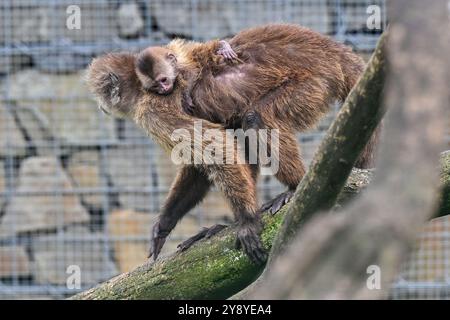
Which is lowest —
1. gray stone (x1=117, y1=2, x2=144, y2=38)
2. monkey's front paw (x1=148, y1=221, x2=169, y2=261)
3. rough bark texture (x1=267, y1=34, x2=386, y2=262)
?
monkey's front paw (x1=148, y1=221, x2=169, y2=261)

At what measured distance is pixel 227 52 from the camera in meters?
4.24

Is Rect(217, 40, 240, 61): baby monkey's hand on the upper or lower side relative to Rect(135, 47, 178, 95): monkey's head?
upper

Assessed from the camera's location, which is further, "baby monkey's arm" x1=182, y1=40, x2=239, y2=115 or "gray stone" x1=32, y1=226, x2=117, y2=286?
"gray stone" x1=32, y1=226, x2=117, y2=286

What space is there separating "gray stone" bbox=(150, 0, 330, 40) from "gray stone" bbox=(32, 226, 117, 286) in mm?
1975

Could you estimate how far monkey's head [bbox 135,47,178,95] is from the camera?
4133mm

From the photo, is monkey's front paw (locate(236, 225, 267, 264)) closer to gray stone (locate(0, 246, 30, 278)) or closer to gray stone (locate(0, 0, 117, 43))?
gray stone (locate(0, 0, 117, 43))

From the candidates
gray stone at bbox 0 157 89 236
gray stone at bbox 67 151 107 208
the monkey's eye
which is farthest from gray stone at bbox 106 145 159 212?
the monkey's eye

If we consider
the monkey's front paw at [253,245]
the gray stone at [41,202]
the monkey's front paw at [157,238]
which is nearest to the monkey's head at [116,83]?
the monkey's front paw at [157,238]

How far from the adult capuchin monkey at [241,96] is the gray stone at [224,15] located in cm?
231

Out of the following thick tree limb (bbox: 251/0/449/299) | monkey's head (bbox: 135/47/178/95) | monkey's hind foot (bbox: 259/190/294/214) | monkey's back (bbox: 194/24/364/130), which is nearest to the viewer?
thick tree limb (bbox: 251/0/449/299)

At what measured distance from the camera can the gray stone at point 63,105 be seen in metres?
6.84

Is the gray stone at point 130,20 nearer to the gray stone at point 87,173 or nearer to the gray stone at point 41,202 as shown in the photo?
the gray stone at point 87,173

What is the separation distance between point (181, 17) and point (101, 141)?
51.2 inches

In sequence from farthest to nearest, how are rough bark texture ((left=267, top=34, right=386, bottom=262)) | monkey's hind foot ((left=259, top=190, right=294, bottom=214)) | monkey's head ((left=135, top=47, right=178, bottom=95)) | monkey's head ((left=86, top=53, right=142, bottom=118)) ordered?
monkey's head ((left=86, top=53, right=142, bottom=118)) → monkey's head ((left=135, top=47, right=178, bottom=95)) → monkey's hind foot ((left=259, top=190, right=294, bottom=214)) → rough bark texture ((left=267, top=34, right=386, bottom=262))
